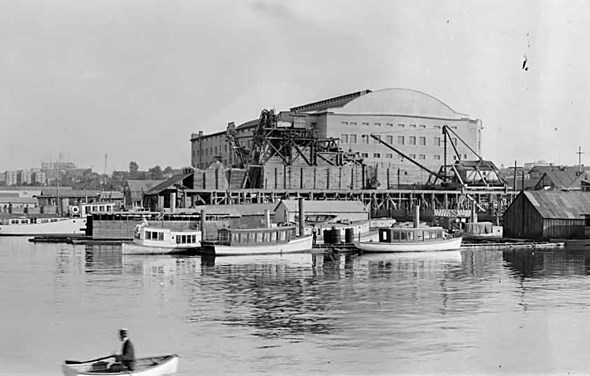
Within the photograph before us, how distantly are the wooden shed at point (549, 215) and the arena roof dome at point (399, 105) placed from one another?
2651 centimetres

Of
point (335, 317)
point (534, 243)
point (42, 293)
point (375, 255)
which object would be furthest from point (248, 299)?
point (534, 243)

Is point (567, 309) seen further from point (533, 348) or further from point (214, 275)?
point (214, 275)

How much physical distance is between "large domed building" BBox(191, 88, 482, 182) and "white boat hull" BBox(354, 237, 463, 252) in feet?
109

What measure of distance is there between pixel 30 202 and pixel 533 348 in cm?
10115

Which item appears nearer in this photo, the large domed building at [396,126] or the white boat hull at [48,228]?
the white boat hull at [48,228]

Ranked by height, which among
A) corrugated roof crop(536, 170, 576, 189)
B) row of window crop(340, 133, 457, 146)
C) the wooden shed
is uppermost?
row of window crop(340, 133, 457, 146)

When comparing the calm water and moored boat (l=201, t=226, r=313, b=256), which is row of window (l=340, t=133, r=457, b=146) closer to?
moored boat (l=201, t=226, r=313, b=256)

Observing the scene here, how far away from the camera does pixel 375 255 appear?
4925 cm

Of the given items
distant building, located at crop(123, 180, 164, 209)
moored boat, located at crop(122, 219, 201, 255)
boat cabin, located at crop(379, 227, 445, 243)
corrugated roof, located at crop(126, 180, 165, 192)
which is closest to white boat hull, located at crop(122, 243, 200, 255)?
moored boat, located at crop(122, 219, 201, 255)

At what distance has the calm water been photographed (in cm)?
1869

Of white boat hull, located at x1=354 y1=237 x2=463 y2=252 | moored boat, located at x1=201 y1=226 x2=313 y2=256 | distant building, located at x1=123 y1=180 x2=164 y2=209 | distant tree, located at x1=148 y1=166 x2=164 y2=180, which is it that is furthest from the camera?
distant tree, located at x1=148 y1=166 x2=164 y2=180

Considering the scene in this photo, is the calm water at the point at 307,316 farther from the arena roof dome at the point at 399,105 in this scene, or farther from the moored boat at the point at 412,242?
the arena roof dome at the point at 399,105

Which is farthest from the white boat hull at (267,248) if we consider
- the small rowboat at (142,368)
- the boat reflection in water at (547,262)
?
the small rowboat at (142,368)

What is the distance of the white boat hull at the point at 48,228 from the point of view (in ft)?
253
